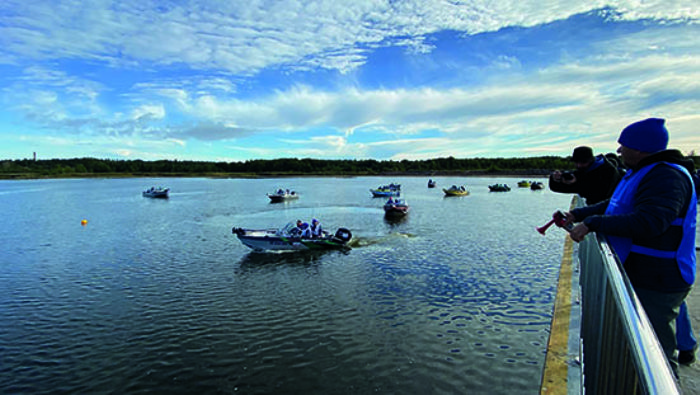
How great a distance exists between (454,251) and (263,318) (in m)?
14.6

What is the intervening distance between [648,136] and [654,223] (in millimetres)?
929

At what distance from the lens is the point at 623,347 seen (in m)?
2.79

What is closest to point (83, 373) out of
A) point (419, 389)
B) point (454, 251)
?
point (419, 389)

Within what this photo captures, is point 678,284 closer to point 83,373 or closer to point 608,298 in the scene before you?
point 608,298

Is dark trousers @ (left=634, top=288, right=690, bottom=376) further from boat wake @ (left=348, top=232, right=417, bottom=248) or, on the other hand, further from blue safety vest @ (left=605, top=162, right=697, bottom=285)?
boat wake @ (left=348, top=232, right=417, bottom=248)

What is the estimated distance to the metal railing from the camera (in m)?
1.79

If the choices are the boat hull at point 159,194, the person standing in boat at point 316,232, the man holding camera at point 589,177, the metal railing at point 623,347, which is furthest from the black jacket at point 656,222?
the boat hull at point 159,194

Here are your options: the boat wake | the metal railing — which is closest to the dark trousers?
the metal railing

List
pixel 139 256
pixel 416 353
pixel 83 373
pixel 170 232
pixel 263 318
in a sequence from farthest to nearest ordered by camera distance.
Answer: pixel 170 232
pixel 139 256
pixel 263 318
pixel 416 353
pixel 83 373

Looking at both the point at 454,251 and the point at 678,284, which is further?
the point at 454,251

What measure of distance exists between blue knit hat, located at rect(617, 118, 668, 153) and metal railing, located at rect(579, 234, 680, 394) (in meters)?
0.99

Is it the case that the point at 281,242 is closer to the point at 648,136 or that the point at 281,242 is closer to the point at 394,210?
the point at 394,210

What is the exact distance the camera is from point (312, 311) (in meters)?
15.5

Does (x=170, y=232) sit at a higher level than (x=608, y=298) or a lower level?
lower
